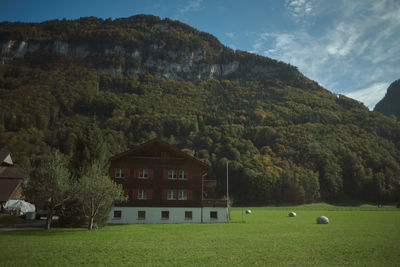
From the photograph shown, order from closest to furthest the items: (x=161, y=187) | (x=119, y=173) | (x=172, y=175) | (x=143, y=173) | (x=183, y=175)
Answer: (x=161, y=187) < (x=119, y=173) < (x=143, y=173) < (x=172, y=175) < (x=183, y=175)

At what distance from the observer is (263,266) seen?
1247 cm

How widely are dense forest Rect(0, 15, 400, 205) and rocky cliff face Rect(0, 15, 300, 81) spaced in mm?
643

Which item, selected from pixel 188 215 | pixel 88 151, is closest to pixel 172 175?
pixel 188 215

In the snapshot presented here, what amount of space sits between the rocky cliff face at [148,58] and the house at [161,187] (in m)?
142

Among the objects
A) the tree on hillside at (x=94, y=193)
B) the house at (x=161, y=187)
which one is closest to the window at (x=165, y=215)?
the house at (x=161, y=187)

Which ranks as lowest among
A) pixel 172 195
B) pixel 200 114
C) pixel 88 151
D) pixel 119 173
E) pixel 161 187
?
pixel 172 195

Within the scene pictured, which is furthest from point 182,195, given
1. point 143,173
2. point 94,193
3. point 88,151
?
point 94,193

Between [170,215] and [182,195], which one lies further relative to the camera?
[182,195]

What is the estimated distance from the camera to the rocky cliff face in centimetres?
17450

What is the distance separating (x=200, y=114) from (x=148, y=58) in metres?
62.1

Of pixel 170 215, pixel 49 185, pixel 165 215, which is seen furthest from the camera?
pixel 165 215

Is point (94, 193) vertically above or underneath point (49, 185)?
underneath

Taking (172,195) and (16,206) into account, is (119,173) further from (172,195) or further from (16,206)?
(16,206)

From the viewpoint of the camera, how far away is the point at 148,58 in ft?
612
